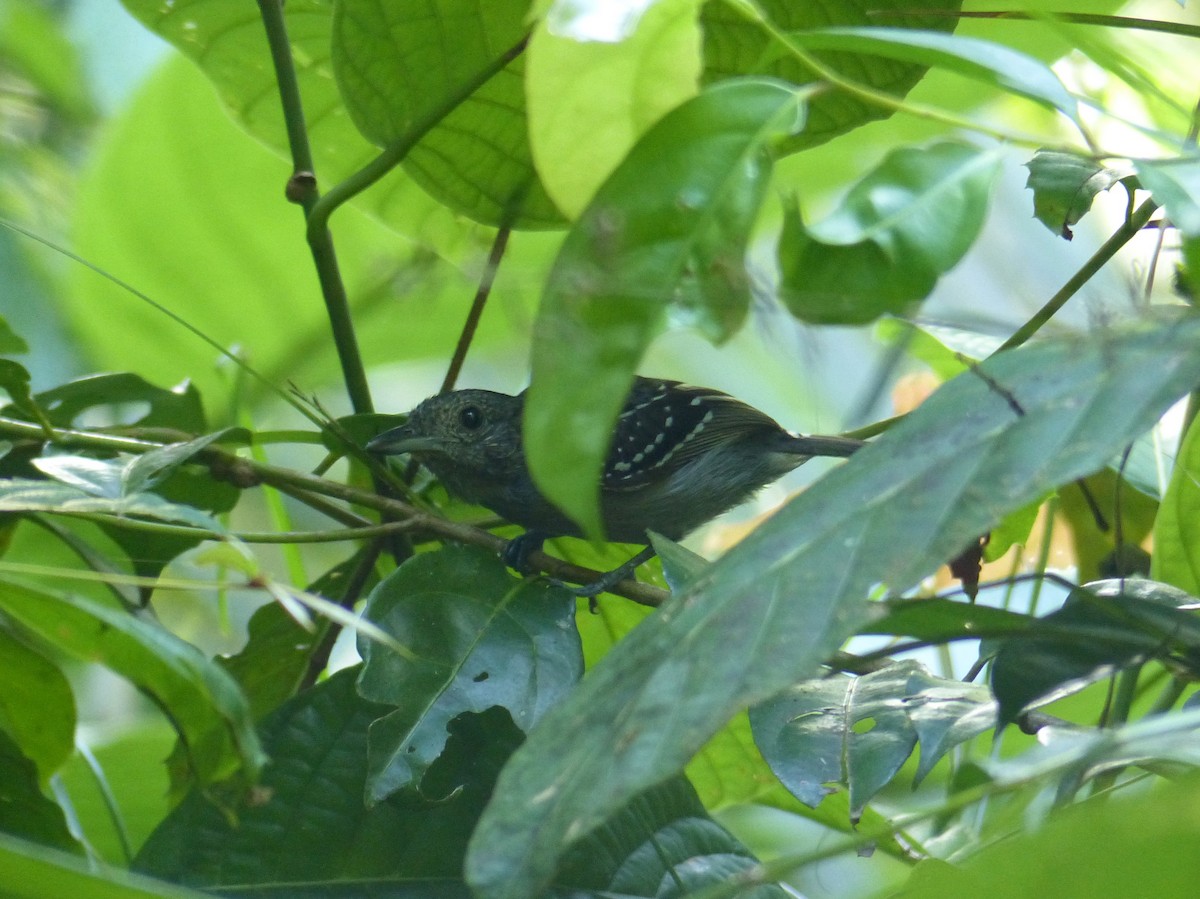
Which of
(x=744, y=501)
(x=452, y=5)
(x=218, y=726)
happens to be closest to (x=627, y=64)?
(x=452, y=5)

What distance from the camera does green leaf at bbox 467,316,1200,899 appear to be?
0.90 m

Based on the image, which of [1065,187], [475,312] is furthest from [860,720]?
[475,312]

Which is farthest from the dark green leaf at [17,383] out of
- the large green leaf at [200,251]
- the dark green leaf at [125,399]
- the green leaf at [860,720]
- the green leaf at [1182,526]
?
the green leaf at [1182,526]

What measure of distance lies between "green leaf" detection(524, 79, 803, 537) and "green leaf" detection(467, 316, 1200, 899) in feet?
0.52

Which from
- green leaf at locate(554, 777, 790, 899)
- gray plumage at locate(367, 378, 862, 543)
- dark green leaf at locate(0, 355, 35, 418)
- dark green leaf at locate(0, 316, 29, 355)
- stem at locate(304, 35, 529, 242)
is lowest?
green leaf at locate(554, 777, 790, 899)

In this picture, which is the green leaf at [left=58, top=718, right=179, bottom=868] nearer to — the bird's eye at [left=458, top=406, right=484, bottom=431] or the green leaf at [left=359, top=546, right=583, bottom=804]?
the green leaf at [left=359, top=546, right=583, bottom=804]

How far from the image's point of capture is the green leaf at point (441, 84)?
181 cm

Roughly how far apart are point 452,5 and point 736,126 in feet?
3.02

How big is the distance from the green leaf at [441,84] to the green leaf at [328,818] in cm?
93

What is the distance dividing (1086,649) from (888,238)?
1.51 feet

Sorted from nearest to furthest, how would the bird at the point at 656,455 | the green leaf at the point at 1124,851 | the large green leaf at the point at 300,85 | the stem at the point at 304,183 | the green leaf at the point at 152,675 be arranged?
the green leaf at the point at 1124,851, the green leaf at the point at 152,675, the stem at the point at 304,183, the large green leaf at the point at 300,85, the bird at the point at 656,455

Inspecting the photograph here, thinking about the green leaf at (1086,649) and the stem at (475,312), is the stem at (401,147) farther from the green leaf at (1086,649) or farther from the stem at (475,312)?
the green leaf at (1086,649)

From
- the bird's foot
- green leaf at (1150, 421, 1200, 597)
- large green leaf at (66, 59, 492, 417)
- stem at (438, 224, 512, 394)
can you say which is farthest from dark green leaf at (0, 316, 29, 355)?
green leaf at (1150, 421, 1200, 597)

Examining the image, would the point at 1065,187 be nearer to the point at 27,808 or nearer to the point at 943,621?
the point at 943,621
